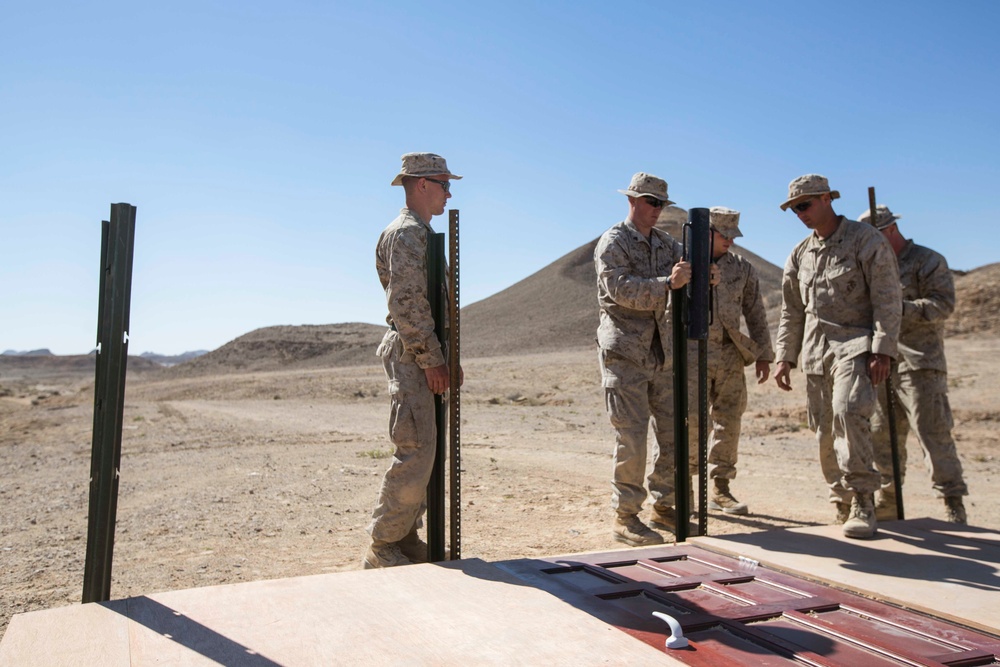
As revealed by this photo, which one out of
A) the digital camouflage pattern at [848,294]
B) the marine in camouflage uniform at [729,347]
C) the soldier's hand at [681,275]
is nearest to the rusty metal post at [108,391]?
the soldier's hand at [681,275]

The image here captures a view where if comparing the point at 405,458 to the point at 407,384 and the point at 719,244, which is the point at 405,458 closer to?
the point at 407,384

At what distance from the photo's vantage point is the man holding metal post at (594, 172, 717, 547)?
5684 mm

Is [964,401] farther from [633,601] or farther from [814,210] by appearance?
[633,601]

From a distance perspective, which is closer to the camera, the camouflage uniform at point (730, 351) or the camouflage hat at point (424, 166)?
the camouflage hat at point (424, 166)

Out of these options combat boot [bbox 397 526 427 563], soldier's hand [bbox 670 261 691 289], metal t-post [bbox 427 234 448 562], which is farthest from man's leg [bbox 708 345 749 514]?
combat boot [bbox 397 526 427 563]

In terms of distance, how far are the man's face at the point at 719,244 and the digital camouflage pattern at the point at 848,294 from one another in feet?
3.56

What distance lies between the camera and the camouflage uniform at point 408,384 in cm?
466

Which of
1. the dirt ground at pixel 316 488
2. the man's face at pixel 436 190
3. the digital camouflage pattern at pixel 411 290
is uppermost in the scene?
the man's face at pixel 436 190

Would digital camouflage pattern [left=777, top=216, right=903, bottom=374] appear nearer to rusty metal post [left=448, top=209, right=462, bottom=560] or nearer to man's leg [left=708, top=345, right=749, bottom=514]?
man's leg [left=708, top=345, right=749, bottom=514]

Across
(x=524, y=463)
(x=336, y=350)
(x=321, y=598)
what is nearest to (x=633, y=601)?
(x=321, y=598)

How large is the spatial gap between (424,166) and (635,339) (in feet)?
6.13

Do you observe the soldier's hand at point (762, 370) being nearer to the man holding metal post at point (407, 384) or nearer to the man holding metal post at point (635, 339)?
the man holding metal post at point (635, 339)

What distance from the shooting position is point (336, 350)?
62.1 meters

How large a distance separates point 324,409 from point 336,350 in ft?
138
